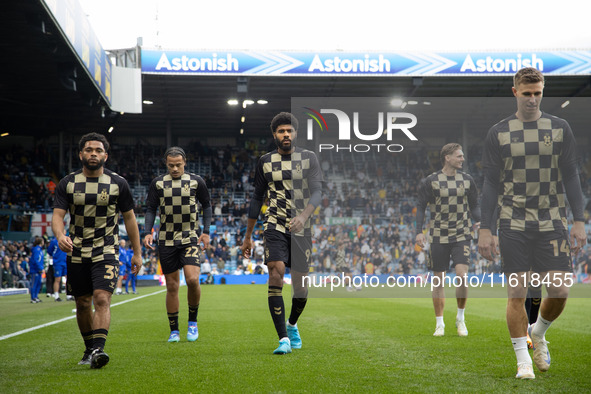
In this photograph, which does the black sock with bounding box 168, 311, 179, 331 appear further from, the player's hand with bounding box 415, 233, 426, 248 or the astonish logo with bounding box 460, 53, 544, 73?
the astonish logo with bounding box 460, 53, 544, 73

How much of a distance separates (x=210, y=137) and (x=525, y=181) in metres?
41.2

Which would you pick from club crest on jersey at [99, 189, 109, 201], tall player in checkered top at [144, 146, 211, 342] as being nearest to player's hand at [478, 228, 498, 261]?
club crest on jersey at [99, 189, 109, 201]

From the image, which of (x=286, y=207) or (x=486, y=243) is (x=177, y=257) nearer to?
(x=286, y=207)

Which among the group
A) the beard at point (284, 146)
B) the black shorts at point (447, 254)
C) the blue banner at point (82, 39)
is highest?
the blue banner at point (82, 39)

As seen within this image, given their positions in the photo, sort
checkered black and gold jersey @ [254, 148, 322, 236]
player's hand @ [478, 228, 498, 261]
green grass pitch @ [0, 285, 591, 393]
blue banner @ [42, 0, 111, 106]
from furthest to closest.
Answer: blue banner @ [42, 0, 111, 106] → checkered black and gold jersey @ [254, 148, 322, 236] → player's hand @ [478, 228, 498, 261] → green grass pitch @ [0, 285, 591, 393]

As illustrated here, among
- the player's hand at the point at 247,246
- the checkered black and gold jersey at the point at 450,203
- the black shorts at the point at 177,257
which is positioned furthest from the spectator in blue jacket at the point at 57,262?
the checkered black and gold jersey at the point at 450,203

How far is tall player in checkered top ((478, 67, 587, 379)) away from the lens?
486 centimetres

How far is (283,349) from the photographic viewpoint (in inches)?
245

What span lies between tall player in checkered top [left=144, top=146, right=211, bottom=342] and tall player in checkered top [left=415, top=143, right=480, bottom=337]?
2854 mm

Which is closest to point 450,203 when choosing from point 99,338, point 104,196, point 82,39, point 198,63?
point 104,196

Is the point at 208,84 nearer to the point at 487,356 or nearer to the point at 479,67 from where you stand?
the point at 479,67

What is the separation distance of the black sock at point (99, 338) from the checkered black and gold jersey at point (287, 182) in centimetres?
185

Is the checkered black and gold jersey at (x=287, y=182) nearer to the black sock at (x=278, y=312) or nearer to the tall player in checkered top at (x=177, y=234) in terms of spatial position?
the black sock at (x=278, y=312)

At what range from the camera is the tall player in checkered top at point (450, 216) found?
26.7 feet
